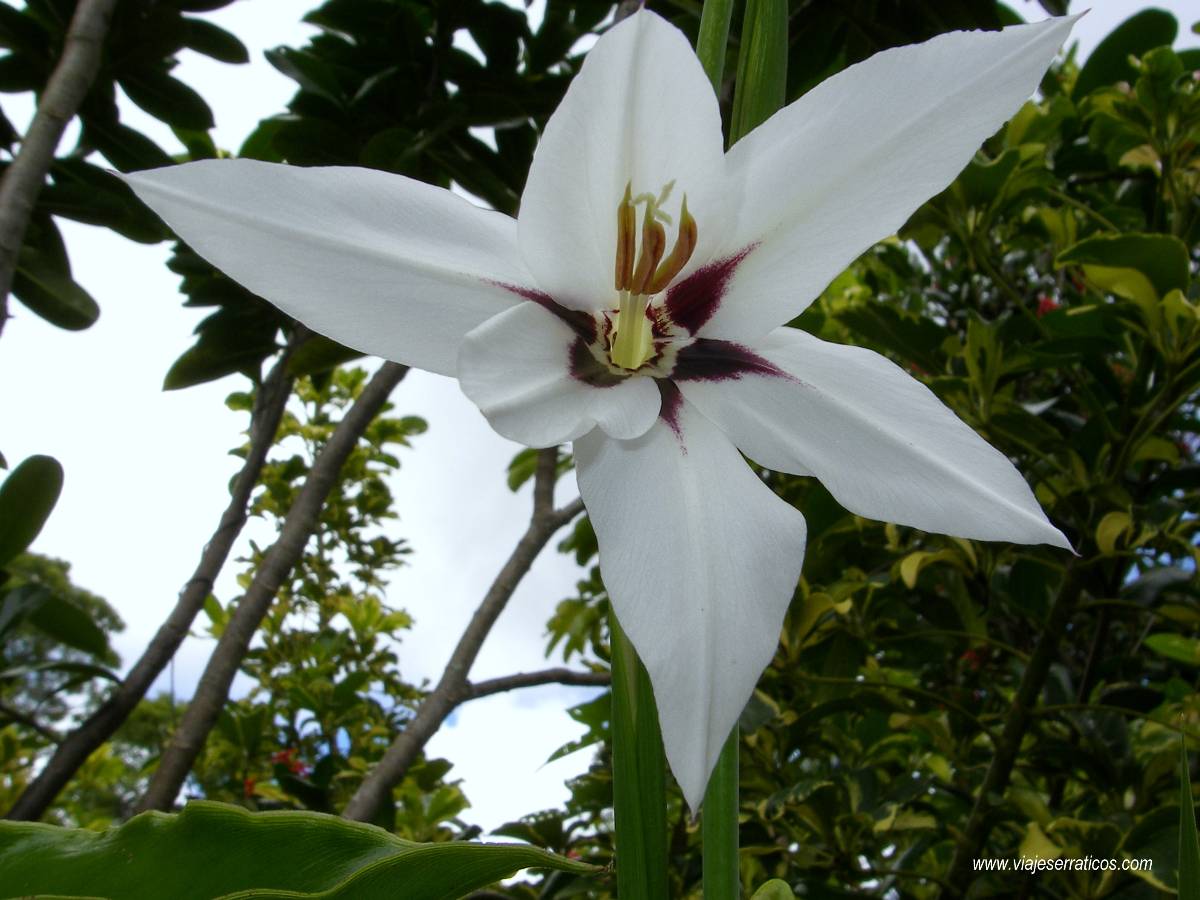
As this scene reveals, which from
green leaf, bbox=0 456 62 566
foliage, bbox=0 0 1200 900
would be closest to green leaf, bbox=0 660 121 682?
foliage, bbox=0 0 1200 900

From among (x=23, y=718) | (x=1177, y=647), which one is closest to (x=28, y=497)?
(x=23, y=718)

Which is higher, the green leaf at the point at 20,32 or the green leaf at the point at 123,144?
the green leaf at the point at 20,32

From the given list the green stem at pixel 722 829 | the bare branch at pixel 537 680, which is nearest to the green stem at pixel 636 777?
the green stem at pixel 722 829

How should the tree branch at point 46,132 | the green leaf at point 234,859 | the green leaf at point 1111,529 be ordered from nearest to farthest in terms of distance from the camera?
the green leaf at point 234,859 → the tree branch at point 46,132 → the green leaf at point 1111,529

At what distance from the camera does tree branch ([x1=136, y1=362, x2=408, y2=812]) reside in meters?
1.04

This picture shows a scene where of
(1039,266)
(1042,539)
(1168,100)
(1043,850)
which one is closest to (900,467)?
(1042,539)

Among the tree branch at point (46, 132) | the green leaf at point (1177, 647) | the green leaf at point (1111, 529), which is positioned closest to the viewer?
the tree branch at point (46, 132)

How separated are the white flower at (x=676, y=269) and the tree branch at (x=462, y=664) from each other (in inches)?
29.3

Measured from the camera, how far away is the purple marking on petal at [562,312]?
362 millimetres

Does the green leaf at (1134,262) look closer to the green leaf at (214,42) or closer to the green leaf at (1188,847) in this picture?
the green leaf at (1188,847)

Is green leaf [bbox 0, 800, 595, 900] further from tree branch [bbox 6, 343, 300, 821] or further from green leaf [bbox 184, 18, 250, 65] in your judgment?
green leaf [bbox 184, 18, 250, 65]

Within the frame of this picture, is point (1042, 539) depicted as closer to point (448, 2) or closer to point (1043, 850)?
point (1043, 850)

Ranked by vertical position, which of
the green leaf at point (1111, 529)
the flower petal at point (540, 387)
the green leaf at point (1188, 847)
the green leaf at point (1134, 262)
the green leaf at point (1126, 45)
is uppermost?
the green leaf at point (1126, 45)

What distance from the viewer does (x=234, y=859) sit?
0.30 m
